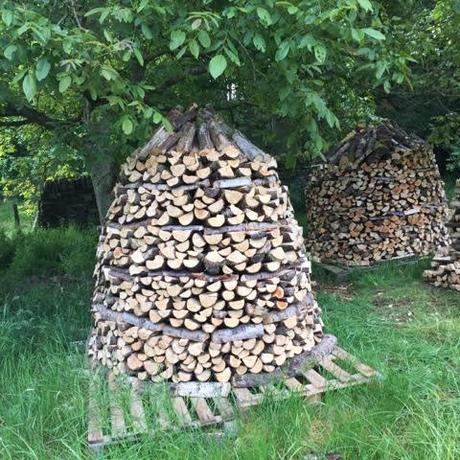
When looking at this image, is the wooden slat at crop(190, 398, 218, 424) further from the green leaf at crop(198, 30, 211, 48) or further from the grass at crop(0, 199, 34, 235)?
the grass at crop(0, 199, 34, 235)

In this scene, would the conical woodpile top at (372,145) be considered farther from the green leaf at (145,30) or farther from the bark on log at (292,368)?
the green leaf at (145,30)

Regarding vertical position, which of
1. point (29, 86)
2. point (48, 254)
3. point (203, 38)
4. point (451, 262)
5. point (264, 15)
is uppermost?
point (264, 15)

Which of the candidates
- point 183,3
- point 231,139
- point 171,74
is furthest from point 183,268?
point 171,74

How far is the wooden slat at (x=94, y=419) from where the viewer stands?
3.18m

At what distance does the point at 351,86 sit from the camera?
681 centimetres

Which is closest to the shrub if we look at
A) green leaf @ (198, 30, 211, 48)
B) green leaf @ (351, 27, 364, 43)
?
green leaf @ (198, 30, 211, 48)

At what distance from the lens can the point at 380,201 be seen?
26.9 ft

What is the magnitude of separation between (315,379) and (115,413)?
1331 millimetres

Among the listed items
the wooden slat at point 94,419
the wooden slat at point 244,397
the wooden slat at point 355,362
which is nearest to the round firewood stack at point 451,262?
the wooden slat at point 355,362

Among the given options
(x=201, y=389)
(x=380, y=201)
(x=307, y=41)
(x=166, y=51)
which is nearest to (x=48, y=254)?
(x=166, y=51)

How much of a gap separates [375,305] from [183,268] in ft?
10.3

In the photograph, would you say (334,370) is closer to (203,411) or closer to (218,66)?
(203,411)

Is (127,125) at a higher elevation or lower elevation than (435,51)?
lower

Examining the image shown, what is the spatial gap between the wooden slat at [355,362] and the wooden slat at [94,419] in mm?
1763
